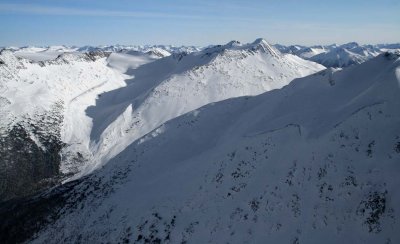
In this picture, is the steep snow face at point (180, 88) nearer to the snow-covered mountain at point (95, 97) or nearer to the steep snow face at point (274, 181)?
the snow-covered mountain at point (95, 97)

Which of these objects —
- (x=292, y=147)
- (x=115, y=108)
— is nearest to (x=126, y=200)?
(x=292, y=147)

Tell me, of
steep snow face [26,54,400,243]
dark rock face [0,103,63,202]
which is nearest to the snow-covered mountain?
dark rock face [0,103,63,202]

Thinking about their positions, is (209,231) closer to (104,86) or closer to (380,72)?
(380,72)

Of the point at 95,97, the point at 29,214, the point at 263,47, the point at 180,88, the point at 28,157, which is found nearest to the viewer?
the point at 29,214

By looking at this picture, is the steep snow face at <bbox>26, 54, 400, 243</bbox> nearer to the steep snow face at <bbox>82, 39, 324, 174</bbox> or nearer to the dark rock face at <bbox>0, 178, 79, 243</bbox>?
the dark rock face at <bbox>0, 178, 79, 243</bbox>

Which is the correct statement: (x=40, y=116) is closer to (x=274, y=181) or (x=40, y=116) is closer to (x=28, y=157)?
(x=28, y=157)

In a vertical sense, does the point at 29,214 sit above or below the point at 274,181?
below

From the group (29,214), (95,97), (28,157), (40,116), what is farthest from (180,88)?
(29,214)
